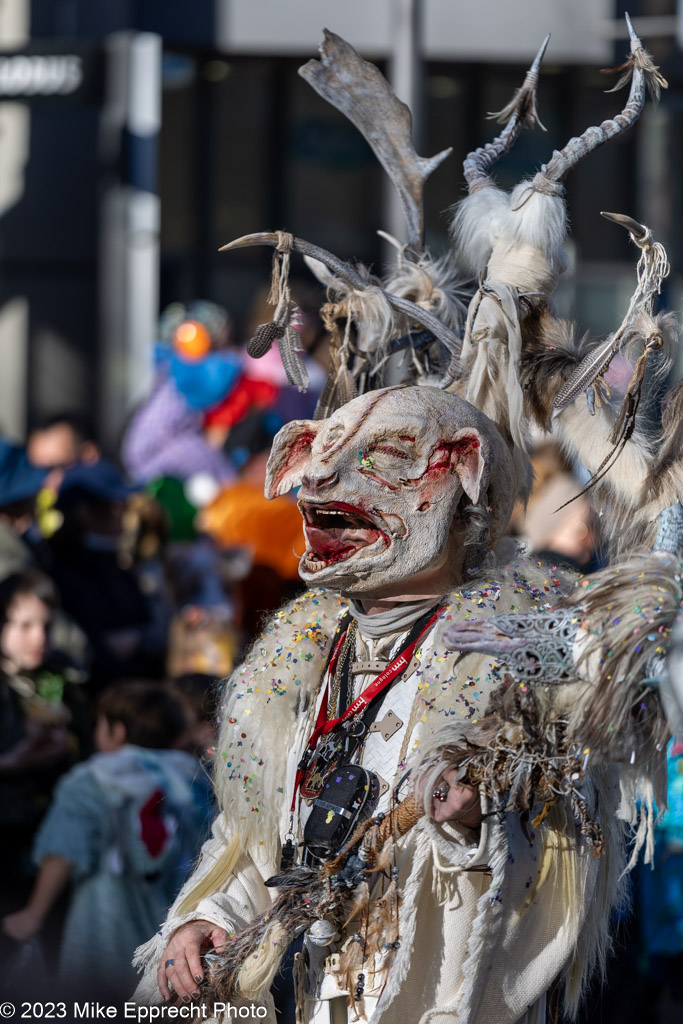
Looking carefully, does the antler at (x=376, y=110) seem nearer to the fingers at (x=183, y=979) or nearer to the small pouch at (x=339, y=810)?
the small pouch at (x=339, y=810)

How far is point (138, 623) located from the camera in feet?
18.4

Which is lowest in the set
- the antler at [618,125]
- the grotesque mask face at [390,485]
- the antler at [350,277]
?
the grotesque mask face at [390,485]

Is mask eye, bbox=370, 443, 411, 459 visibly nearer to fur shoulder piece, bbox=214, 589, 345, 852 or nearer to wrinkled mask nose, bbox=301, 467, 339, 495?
wrinkled mask nose, bbox=301, 467, 339, 495

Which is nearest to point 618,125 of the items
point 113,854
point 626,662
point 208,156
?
point 626,662

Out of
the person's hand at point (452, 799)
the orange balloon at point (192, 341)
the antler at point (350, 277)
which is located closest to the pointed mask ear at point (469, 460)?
the antler at point (350, 277)

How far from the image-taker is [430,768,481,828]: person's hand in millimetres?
1992

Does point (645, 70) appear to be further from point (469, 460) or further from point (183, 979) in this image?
point (183, 979)

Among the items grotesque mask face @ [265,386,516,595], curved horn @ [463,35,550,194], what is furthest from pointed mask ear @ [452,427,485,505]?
curved horn @ [463,35,550,194]

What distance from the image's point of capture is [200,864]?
2445mm

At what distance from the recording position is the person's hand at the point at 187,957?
2242 mm

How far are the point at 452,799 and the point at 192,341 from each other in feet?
18.6

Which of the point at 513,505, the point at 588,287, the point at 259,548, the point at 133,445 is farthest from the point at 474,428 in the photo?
the point at 588,287

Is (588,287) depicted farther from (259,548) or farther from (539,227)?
(539,227)

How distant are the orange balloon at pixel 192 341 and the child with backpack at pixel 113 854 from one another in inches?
140
